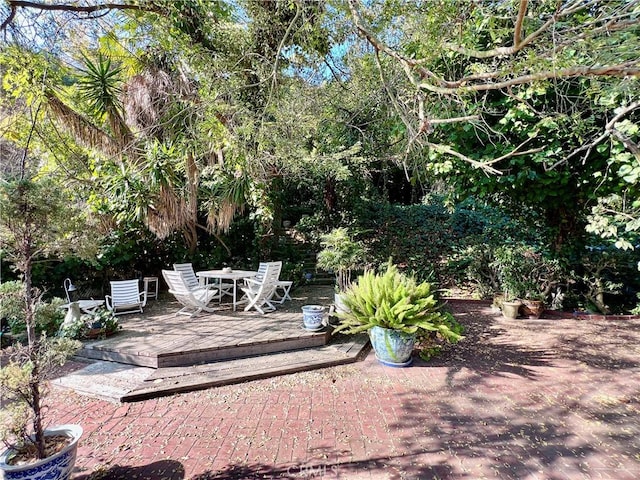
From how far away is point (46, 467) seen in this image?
207cm

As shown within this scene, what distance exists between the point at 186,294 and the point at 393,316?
11.6ft

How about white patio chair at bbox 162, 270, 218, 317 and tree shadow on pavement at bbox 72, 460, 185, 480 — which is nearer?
tree shadow on pavement at bbox 72, 460, 185, 480

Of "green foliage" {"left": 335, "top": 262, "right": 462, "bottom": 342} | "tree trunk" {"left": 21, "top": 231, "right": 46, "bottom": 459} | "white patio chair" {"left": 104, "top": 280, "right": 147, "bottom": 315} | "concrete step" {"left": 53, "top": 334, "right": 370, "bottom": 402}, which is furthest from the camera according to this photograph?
"white patio chair" {"left": 104, "top": 280, "right": 147, "bottom": 315}

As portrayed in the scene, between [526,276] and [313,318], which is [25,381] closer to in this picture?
[313,318]

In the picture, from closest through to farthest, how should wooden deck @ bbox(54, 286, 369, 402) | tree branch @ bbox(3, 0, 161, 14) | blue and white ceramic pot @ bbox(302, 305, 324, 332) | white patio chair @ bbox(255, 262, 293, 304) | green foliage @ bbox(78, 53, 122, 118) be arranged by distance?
tree branch @ bbox(3, 0, 161, 14) → wooden deck @ bbox(54, 286, 369, 402) → blue and white ceramic pot @ bbox(302, 305, 324, 332) → green foliage @ bbox(78, 53, 122, 118) → white patio chair @ bbox(255, 262, 293, 304)

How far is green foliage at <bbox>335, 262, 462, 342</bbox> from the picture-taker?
13.8 feet

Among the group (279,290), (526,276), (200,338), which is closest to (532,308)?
(526,276)

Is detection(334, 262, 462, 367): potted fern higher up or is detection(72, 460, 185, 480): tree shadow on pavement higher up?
detection(334, 262, 462, 367): potted fern

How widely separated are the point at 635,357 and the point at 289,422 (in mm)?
5082

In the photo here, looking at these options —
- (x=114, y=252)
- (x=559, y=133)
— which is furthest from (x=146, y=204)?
(x=559, y=133)

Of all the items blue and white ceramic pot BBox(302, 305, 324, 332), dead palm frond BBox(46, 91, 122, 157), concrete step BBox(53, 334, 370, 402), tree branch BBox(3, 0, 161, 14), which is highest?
A: tree branch BBox(3, 0, 161, 14)

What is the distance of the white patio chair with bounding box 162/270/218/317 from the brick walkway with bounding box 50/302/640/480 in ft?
7.52

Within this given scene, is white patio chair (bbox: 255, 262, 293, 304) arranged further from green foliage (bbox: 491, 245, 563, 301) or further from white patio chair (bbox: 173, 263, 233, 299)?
green foliage (bbox: 491, 245, 563, 301)

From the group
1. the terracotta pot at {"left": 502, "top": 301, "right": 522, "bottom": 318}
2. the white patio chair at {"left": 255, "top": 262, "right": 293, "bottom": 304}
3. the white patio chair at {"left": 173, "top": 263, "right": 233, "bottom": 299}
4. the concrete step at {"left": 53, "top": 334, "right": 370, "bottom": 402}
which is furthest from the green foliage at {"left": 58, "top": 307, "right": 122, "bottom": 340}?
the terracotta pot at {"left": 502, "top": 301, "right": 522, "bottom": 318}
